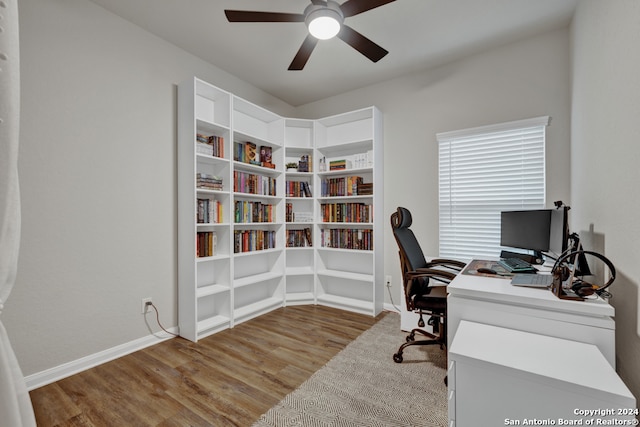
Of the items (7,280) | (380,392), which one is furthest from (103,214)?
(380,392)

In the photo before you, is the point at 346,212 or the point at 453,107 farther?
the point at 346,212

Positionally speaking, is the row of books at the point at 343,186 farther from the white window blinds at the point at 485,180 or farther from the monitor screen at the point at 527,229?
the monitor screen at the point at 527,229

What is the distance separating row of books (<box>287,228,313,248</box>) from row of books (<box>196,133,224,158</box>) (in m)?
1.30

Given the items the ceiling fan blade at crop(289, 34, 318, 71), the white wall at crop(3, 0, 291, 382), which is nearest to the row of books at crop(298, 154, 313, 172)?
the ceiling fan blade at crop(289, 34, 318, 71)

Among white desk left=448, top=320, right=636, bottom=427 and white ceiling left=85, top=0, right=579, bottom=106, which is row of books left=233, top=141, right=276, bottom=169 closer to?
white ceiling left=85, top=0, right=579, bottom=106

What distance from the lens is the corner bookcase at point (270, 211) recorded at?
2697mm

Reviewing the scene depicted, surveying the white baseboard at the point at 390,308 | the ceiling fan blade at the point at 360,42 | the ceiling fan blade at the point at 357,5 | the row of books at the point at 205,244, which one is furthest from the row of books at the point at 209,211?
the white baseboard at the point at 390,308

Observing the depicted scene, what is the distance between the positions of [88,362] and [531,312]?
2.88m

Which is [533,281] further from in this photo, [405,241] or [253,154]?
[253,154]

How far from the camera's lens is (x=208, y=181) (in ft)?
9.13

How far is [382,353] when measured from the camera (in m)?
2.35

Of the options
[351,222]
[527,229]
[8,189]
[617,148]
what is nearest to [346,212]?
[351,222]

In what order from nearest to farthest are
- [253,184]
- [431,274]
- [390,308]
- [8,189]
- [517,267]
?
[8,189] < [517,267] < [431,274] < [253,184] < [390,308]

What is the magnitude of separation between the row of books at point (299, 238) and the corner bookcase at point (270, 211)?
0.01 metres
